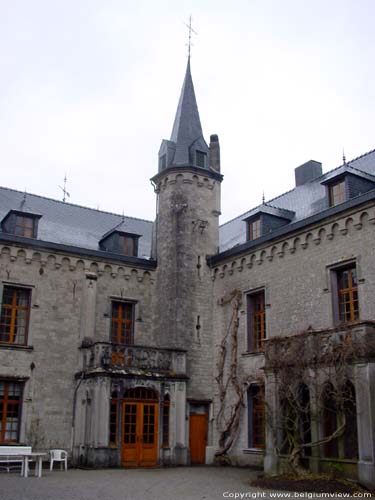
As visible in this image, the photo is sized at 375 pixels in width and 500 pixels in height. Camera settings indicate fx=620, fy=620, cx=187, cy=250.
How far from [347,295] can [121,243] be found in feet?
29.2

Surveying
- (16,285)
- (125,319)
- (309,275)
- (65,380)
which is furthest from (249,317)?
(16,285)

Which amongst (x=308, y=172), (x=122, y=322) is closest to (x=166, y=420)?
(x=122, y=322)

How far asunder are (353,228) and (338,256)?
0.89m

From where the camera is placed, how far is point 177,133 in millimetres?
23859

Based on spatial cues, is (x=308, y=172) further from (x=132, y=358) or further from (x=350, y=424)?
(x=350, y=424)

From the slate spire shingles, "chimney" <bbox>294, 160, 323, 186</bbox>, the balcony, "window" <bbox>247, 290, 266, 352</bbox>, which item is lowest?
the balcony

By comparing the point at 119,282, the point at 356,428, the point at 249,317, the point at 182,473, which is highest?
the point at 119,282

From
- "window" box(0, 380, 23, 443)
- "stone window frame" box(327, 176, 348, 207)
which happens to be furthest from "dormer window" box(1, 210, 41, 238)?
"stone window frame" box(327, 176, 348, 207)

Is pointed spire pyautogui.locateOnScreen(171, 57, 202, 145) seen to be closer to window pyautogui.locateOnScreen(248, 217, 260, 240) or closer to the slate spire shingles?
the slate spire shingles

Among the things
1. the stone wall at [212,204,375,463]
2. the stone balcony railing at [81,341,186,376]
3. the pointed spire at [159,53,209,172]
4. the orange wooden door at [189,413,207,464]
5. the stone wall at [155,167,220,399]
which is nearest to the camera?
the stone wall at [212,204,375,463]

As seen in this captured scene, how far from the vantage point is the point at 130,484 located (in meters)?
13.9

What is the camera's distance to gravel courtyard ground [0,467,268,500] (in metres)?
11.9

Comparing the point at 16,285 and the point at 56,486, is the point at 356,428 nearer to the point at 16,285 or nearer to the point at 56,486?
the point at 56,486

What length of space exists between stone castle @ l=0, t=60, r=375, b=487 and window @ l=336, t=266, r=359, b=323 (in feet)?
0.16
